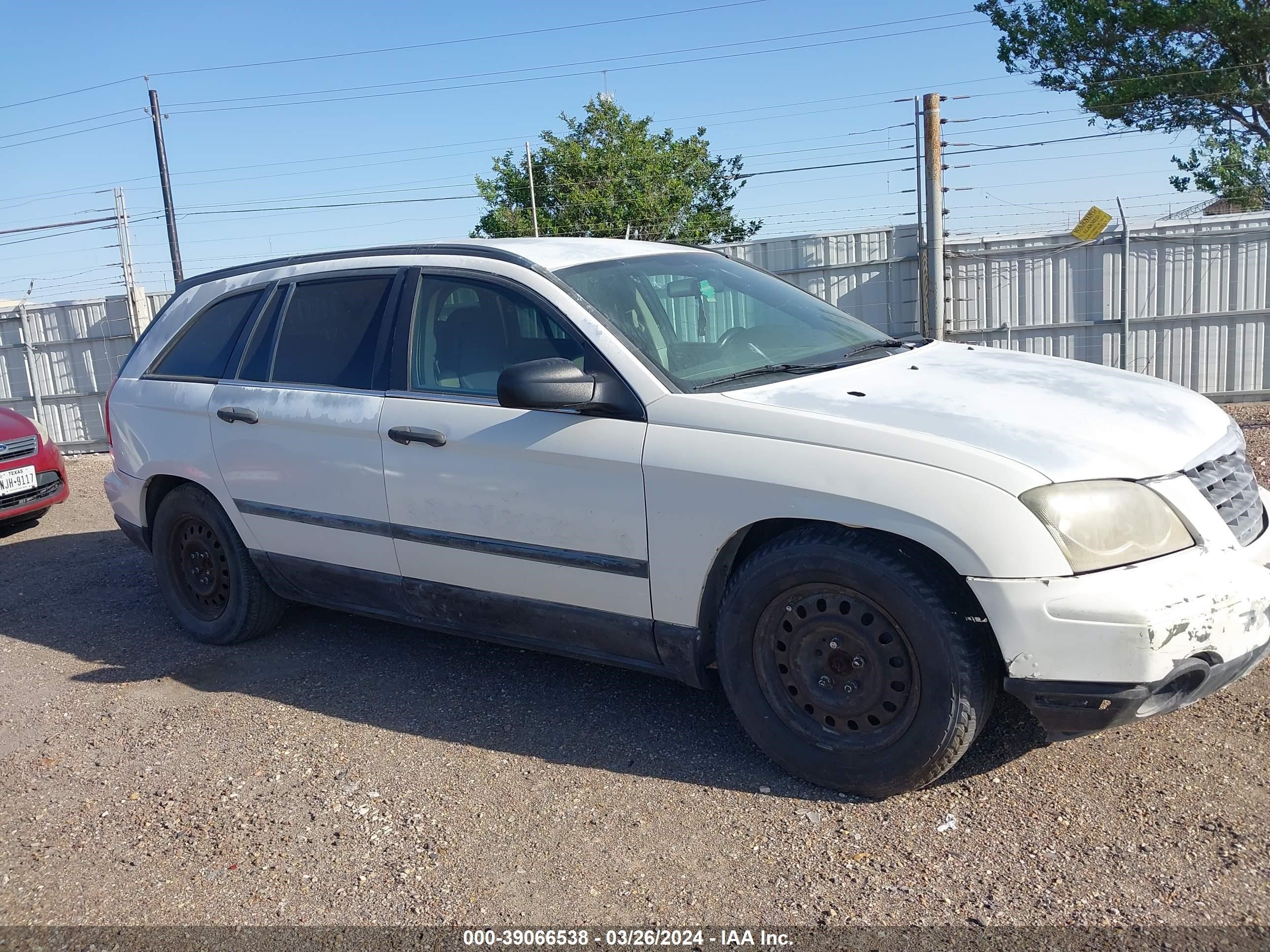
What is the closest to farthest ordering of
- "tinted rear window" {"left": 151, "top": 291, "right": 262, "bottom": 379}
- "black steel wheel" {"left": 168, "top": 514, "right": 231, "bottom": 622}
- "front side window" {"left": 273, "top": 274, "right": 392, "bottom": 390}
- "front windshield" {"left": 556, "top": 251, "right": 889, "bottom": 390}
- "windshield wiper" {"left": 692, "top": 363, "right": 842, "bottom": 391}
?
"windshield wiper" {"left": 692, "top": 363, "right": 842, "bottom": 391} → "front windshield" {"left": 556, "top": 251, "right": 889, "bottom": 390} → "front side window" {"left": 273, "top": 274, "right": 392, "bottom": 390} → "tinted rear window" {"left": 151, "top": 291, "right": 262, "bottom": 379} → "black steel wheel" {"left": 168, "top": 514, "right": 231, "bottom": 622}

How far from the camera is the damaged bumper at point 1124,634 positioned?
281 centimetres

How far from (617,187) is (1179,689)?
87.5ft

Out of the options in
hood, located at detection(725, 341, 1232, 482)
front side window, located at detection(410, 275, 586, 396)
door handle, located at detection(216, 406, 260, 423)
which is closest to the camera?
hood, located at detection(725, 341, 1232, 482)

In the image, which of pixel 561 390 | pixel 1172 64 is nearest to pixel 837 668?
pixel 561 390

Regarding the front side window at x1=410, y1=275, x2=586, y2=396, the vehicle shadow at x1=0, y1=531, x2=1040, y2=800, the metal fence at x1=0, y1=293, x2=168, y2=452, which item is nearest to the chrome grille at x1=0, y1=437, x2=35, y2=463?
the vehicle shadow at x1=0, y1=531, x2=1040, y2=800

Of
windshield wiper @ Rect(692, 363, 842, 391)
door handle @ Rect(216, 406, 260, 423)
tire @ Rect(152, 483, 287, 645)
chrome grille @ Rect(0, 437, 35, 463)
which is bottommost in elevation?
tire @ Rect(152, 483, 287, 645)

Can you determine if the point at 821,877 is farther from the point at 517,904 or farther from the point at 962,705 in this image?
the point at 517,904

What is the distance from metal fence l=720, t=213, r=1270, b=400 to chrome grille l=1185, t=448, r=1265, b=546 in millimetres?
8842

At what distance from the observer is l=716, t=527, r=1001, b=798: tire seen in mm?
3039

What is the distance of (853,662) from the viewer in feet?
10.5

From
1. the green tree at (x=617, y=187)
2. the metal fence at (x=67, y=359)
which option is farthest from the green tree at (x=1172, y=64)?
the metal fence at (x=67, y=359)

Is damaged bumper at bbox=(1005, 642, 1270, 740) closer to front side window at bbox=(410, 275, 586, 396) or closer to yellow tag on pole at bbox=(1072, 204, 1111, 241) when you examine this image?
front side window at bbox=(410, 275, 586, 396)

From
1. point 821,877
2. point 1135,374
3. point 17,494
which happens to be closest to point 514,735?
point 821,877

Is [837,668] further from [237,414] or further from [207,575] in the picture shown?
[207,575]
